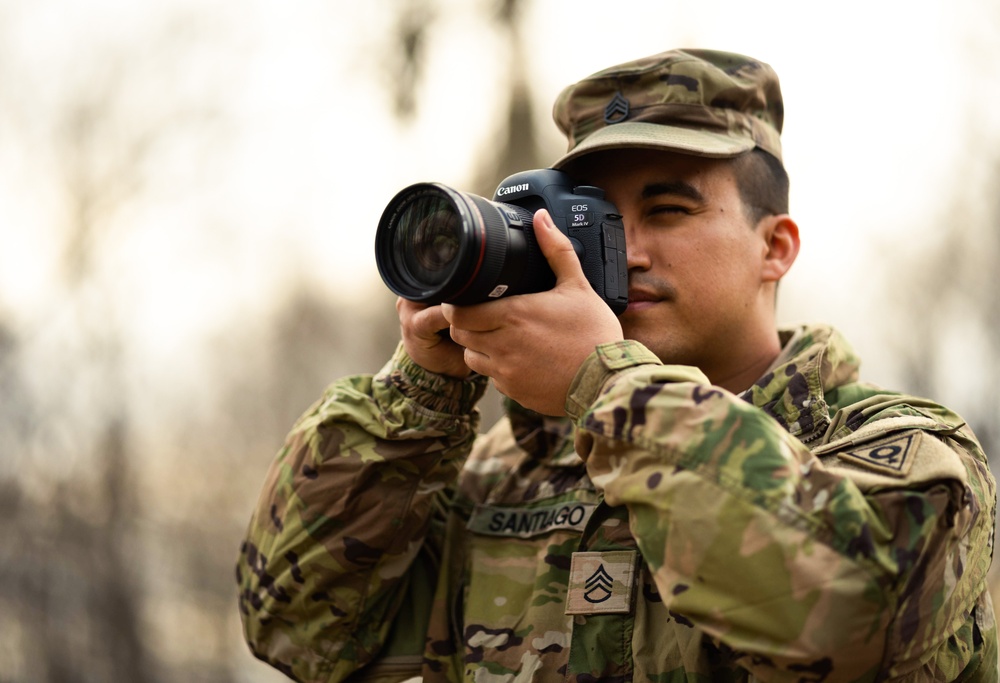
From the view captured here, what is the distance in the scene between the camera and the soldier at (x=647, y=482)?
1.10 meters

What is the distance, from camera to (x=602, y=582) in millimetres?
1514

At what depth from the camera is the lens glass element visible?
1.35m

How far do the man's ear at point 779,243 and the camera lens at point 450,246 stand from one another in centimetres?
59

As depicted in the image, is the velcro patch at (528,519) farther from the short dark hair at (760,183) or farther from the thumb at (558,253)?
the short dark hair at (760,183)

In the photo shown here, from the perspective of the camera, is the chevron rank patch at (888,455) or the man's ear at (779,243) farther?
the man's ear at (779,243)

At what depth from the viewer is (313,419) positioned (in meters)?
1.77

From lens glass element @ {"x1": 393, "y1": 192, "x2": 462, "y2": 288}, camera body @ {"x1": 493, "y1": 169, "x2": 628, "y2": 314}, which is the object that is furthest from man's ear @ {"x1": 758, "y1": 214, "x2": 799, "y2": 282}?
lens glass element @ {"x1": 393, "y1": 192, "x2": 462, "y2": 288}

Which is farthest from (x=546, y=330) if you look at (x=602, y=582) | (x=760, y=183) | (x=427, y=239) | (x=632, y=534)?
(x=760, y=183)

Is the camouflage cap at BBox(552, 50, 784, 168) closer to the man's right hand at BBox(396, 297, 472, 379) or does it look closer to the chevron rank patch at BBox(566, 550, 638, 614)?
the man's right hand at BBox(396, 297, 472, 379)

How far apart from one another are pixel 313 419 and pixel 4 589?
1.94 meters

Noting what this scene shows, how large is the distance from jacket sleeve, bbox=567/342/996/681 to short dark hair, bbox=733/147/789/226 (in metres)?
0.66

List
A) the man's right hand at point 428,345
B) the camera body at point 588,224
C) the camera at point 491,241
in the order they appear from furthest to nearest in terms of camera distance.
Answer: the man's right hand at point 428,345 < the camera body at point 588,224 < the camera at point 491,241

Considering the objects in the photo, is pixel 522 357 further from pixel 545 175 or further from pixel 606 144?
pixel 606 144

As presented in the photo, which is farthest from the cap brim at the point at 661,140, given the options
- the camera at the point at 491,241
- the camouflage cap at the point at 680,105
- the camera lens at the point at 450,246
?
the camera lens at the point at 450,246
